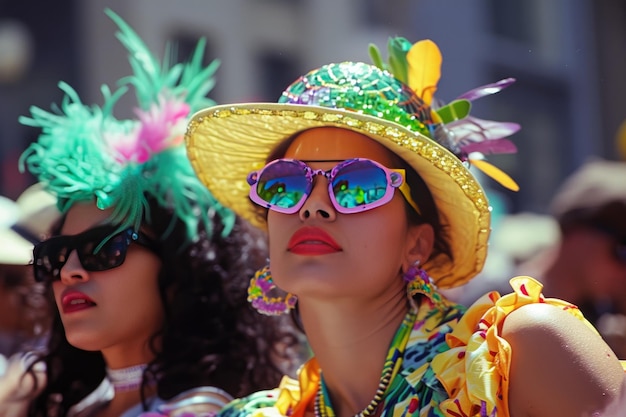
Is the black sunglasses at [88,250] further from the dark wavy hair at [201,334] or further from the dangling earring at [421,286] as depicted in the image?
the dangling earring at [421,286]

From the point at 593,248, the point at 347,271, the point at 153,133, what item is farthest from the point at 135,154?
the point at 593,248

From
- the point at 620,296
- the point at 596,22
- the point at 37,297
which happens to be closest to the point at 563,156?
the point at 596,22

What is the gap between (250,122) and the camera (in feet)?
9.29

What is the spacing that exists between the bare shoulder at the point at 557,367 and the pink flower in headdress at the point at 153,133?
1378 mm

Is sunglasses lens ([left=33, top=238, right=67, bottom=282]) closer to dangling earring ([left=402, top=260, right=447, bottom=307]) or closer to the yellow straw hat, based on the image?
the yellow straw hat

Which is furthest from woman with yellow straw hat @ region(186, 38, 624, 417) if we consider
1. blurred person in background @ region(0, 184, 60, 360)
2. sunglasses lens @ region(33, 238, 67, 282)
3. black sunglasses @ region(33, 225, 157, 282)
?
blurred person in background @ region(0, 184, 60, 360)

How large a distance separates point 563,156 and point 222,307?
1068 cm

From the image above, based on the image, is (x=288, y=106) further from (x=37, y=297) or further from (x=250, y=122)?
(x=37, y=297)

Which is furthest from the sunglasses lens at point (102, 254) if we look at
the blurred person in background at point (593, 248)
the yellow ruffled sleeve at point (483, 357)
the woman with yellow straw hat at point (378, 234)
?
the blurred person in background at point (593, 248)

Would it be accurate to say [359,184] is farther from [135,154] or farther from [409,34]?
[409,34]

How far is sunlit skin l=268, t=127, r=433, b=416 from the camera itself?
2562 mm

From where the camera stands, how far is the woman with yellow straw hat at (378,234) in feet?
8.23

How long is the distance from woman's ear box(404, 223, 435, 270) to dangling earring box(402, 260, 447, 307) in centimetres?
3

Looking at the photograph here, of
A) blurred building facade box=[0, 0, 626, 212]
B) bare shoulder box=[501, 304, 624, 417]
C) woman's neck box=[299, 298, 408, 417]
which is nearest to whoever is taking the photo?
bare shoulder box=[501, 304, 624, 417]
